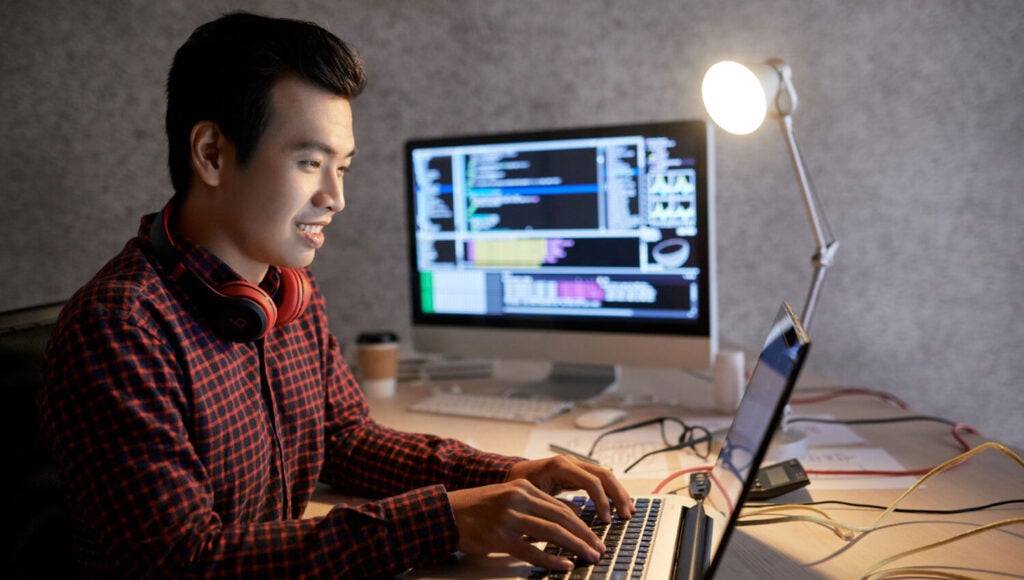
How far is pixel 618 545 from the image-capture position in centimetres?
80

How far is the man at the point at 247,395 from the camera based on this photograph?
731mm

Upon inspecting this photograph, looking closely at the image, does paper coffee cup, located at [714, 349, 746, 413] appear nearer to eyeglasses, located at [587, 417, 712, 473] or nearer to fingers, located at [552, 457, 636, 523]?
eyeglasses, located at [587, 417, 712, 473]

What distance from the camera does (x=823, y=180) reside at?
178 centimetres

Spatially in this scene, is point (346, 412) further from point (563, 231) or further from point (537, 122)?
point (537, 122)

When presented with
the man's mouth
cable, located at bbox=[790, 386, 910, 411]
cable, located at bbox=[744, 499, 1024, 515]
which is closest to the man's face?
the man's mouth

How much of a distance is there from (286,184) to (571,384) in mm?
827

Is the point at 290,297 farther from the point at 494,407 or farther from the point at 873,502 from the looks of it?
the point at 873,502

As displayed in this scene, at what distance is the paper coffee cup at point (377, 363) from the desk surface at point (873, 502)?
86 millimetres

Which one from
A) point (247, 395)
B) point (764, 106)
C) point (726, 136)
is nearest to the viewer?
point (247, 395)

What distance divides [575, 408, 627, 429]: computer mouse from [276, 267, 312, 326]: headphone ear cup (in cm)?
52

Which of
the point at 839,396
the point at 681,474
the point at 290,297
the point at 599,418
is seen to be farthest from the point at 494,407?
the point at 839,396

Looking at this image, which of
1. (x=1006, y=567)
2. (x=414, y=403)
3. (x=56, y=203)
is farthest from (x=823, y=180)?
(x=56, y=203)

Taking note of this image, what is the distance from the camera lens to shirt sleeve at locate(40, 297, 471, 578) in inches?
28.1

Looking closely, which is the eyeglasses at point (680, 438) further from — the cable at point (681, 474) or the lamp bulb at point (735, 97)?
the lamp bulb at point (735, 97)
